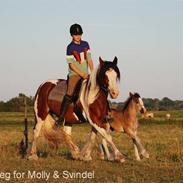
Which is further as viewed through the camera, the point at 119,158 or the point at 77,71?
the point at 77,71

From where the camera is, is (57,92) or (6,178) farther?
(57,92)

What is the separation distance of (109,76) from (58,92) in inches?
91.5

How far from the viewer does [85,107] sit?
10039 millimetres

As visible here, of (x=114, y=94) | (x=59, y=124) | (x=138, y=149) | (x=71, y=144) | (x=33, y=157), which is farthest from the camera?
(x=138, y=149)

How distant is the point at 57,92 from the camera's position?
11.3m

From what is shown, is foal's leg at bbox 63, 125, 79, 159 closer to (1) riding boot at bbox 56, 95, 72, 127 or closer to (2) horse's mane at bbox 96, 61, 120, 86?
(1) riding boot at bbox 56, 95, 72, 127

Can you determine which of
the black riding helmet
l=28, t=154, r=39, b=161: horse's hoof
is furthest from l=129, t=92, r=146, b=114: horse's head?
l=28, t=154, r=39, b=161: horse's hoof

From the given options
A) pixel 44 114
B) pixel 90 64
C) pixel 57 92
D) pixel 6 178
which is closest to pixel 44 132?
pixel 44 114

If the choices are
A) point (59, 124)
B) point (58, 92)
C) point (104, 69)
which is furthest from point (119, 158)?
point (58, 92)

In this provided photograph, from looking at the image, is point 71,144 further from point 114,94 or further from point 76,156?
point 114,94

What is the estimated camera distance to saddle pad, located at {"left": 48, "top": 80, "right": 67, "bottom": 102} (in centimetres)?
1112

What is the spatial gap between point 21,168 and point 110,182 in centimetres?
277

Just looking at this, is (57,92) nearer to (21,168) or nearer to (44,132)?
(44,132)

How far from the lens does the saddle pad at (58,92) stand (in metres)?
11.1
